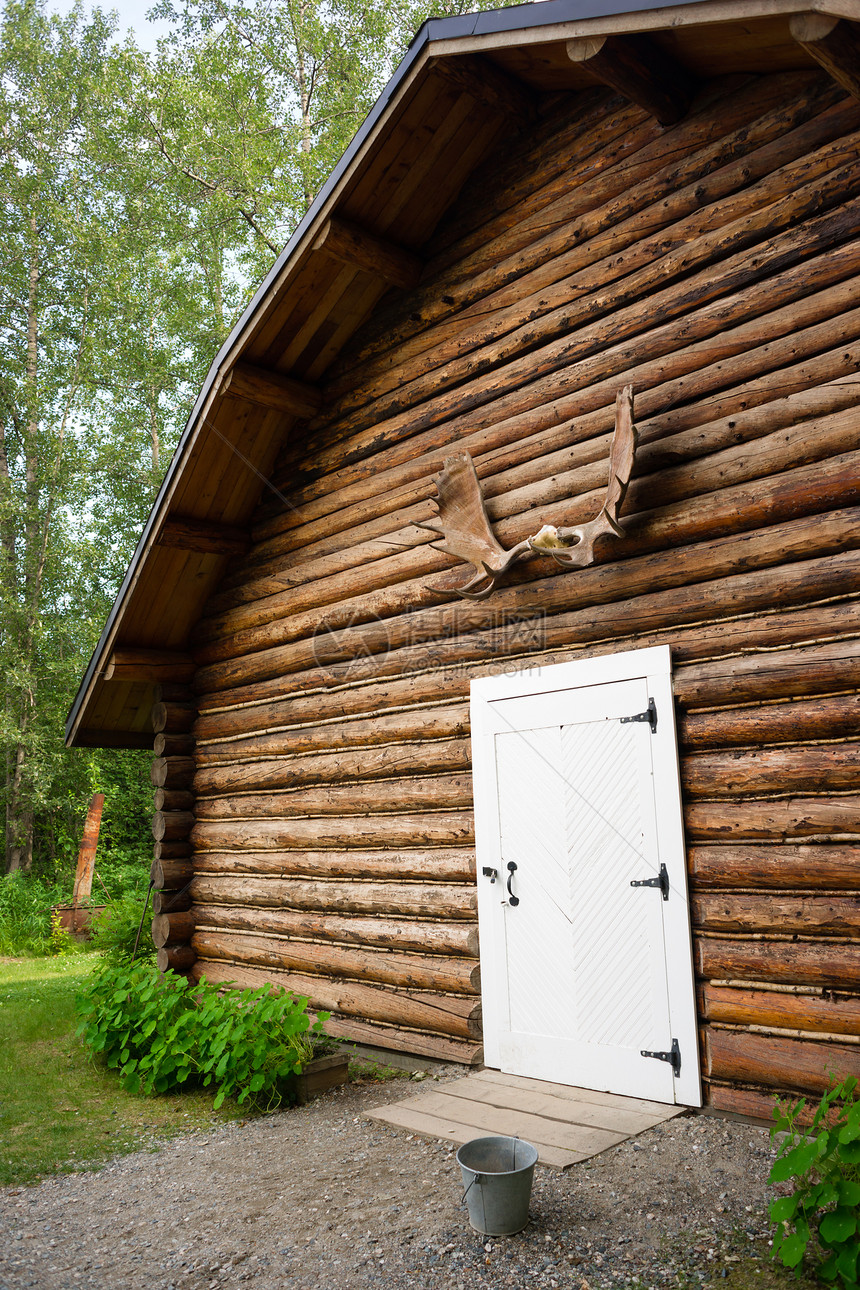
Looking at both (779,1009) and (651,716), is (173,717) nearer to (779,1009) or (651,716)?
(651,716)

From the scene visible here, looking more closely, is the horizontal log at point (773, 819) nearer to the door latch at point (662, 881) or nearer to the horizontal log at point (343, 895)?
the door latch at point (662, 881)

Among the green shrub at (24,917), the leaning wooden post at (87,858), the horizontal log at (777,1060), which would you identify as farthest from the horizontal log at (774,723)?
the leaning wooden post at (87,858)

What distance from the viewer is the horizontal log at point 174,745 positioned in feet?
29.1

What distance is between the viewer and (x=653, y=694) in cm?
489

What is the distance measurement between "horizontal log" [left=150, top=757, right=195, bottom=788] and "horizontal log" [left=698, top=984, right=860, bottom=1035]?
231 inches

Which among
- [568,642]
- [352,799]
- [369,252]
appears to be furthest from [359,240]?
[352,799]

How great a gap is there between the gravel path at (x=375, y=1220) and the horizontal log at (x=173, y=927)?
3800 mm

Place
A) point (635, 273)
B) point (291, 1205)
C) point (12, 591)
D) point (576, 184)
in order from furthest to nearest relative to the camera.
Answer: point (12, 591), point (576, 184), point (635, 273), point (291, 1205)

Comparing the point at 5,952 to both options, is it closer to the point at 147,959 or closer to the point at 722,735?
the point at 147,959

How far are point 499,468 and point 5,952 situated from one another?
39.4 feet

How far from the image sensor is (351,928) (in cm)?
685

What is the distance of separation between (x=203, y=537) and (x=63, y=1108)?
15.1ft

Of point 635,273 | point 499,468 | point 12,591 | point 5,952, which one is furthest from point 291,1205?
point 12,591

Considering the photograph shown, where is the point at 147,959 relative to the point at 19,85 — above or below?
below
